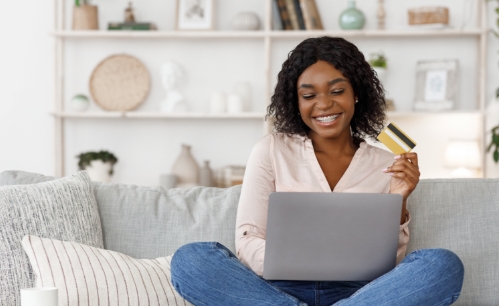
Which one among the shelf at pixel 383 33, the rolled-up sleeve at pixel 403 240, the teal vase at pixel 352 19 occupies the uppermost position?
the teal vase at pixel 352 19

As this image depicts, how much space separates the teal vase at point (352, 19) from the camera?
3.80 meters

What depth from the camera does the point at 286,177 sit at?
6.42 ft

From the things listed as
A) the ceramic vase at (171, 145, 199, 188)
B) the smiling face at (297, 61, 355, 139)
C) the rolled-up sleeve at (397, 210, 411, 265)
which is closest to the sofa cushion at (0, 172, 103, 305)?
the smiling face at (297, 61, 355, 139)

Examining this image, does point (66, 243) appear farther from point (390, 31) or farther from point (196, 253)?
point (390, 31)

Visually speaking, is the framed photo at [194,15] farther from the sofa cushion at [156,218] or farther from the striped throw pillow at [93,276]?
the striped throw pillow at [93,276]

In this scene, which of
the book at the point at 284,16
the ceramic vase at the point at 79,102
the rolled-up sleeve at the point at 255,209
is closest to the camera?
the rolled-up sleeve at the point at 255,209

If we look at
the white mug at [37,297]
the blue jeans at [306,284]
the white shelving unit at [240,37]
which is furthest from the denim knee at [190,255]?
the white shelving unit at [240,37]

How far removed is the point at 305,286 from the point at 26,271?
0.71 meters

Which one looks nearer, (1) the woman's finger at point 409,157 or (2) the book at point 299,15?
(1) the woman's finger at point 409,157

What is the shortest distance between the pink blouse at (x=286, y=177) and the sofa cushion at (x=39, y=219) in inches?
16.7

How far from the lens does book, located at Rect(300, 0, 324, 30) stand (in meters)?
3.82

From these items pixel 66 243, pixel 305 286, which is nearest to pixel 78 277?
pixel 66 243

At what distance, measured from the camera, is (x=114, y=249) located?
198cm

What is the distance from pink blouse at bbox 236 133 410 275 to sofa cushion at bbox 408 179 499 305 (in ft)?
0.33
